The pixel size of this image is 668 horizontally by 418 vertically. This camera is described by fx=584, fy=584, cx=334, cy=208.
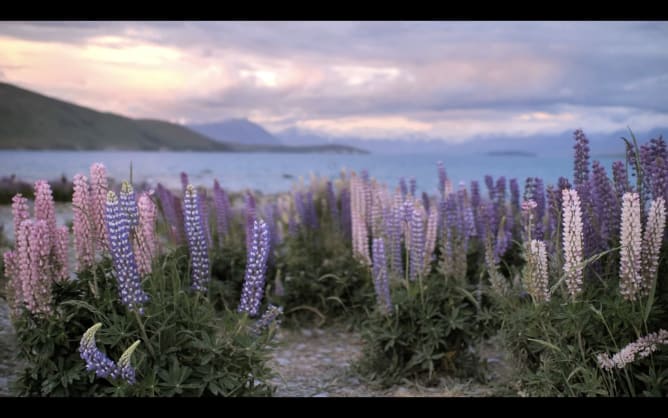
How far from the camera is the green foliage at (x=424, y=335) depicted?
439cm

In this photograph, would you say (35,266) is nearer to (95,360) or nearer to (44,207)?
Result: (44,207)

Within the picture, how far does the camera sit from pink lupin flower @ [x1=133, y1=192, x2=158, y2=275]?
12.1 feet

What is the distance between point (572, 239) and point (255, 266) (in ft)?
5.89

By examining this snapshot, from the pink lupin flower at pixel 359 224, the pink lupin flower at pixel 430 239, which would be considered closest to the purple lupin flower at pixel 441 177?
the pink lupin flower at pixel 430 239

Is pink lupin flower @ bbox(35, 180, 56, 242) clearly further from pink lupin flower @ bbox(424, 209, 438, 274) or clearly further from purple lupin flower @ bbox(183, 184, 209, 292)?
pink lupin flower @ bbox(424, 209, 438, 274)

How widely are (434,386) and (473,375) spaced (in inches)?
13.9

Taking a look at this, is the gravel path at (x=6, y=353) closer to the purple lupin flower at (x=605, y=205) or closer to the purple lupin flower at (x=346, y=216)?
the purple lupin flower at (x=346, y=216)

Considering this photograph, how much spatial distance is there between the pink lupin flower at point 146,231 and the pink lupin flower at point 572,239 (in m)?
2.52

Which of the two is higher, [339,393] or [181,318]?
[181,318]

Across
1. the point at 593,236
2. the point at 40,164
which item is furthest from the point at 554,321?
the point at 40,164

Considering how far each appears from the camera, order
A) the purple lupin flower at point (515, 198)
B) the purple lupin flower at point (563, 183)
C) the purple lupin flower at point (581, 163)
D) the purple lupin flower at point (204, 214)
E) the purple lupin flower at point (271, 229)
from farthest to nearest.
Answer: the purple lupin flower at point (271, 229), the purple lupin flower at point (515, 198), the purple lupin flower at point (204, 214), the purple lupin flower at point (581, 163), the purple lupin flower at point (563, 183)

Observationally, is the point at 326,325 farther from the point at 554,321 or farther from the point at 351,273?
the point at 554,321

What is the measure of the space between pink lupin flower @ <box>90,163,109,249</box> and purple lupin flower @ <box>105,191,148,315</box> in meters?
0.44

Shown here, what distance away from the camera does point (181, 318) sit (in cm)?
328
